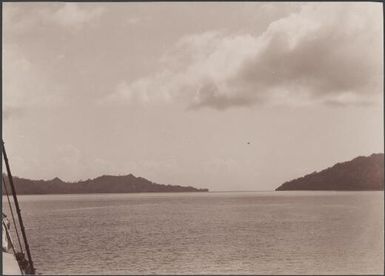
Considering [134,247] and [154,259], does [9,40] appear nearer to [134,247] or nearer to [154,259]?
[154,259]

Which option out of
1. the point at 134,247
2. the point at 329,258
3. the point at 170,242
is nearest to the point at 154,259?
the point at 134,247

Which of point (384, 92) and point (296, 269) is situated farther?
point (296, 269)

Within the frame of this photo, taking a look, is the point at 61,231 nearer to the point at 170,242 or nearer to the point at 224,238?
the point at 170,242

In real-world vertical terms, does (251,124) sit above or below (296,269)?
above

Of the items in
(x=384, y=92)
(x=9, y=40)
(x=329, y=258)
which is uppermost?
(x=9, y=40)

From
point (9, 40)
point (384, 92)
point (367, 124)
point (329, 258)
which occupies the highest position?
point (9, 40)

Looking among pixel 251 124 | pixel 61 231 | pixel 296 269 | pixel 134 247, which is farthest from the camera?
pixel 61 231

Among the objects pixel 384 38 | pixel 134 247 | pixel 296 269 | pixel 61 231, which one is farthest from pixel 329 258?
pixel 61 231

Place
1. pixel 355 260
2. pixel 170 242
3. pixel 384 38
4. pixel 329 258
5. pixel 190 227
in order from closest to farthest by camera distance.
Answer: pixel 384 38, pixel 355 260, pixel 329 258, pixel 170 242, pixel 190 227

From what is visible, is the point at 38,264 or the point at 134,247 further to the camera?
the point at 134,247
